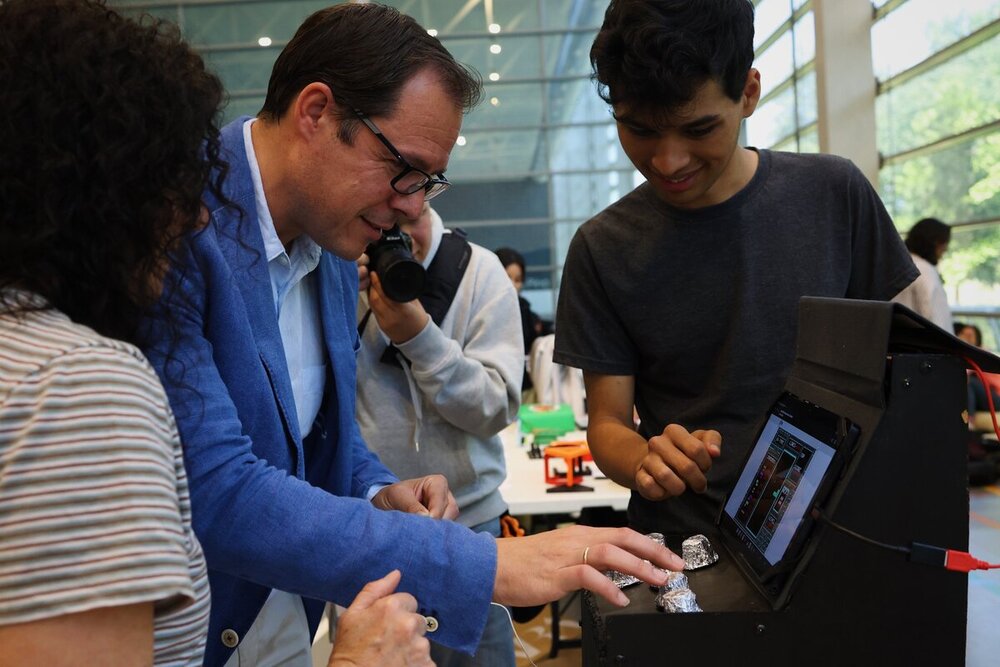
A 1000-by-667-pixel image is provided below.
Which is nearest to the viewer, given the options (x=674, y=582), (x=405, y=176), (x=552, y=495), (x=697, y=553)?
(x=674, y=582)

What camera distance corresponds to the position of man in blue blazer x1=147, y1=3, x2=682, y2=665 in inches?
39.1

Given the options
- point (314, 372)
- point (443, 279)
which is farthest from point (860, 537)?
point (443, 279)

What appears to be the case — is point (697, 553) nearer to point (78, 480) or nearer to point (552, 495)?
point (78, 480)

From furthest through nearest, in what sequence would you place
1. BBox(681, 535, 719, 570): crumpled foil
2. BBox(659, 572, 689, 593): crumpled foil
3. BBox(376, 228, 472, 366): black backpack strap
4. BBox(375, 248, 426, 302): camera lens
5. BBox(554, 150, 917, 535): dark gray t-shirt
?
BBox(376, 228, 472, 366): black backpack strap → BBox(375, 248, 426, 302): camera lens → BBox(554, 150, 917, 535): dark gray t-shirt → BBox(681, 535, 719, 570): crumpled foil → BBox(659, 572, 689, 593): crumpled foil

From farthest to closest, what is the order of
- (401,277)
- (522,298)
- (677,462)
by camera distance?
(522,298) < (401,277) < (677,462)

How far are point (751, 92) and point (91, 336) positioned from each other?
3.49 feet

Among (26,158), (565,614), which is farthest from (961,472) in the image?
(565,614)

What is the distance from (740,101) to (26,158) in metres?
1.00

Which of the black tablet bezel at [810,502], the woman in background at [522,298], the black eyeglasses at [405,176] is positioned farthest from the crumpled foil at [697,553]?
the woman in background at [522,298]

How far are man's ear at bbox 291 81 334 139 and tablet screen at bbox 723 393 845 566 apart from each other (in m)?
0.71

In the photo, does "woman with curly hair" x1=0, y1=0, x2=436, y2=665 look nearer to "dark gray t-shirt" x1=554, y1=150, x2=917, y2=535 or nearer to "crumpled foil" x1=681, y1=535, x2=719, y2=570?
"crumpled foil" x1=681, y1=535, x2=719, y2=570

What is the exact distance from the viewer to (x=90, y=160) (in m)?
0.72

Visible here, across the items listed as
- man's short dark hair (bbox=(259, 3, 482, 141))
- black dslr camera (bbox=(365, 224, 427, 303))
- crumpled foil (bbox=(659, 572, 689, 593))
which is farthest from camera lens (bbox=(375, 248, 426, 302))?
crumpled foil (bbox=(659, 572, 689, 593))

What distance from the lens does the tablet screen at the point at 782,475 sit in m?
0.91
